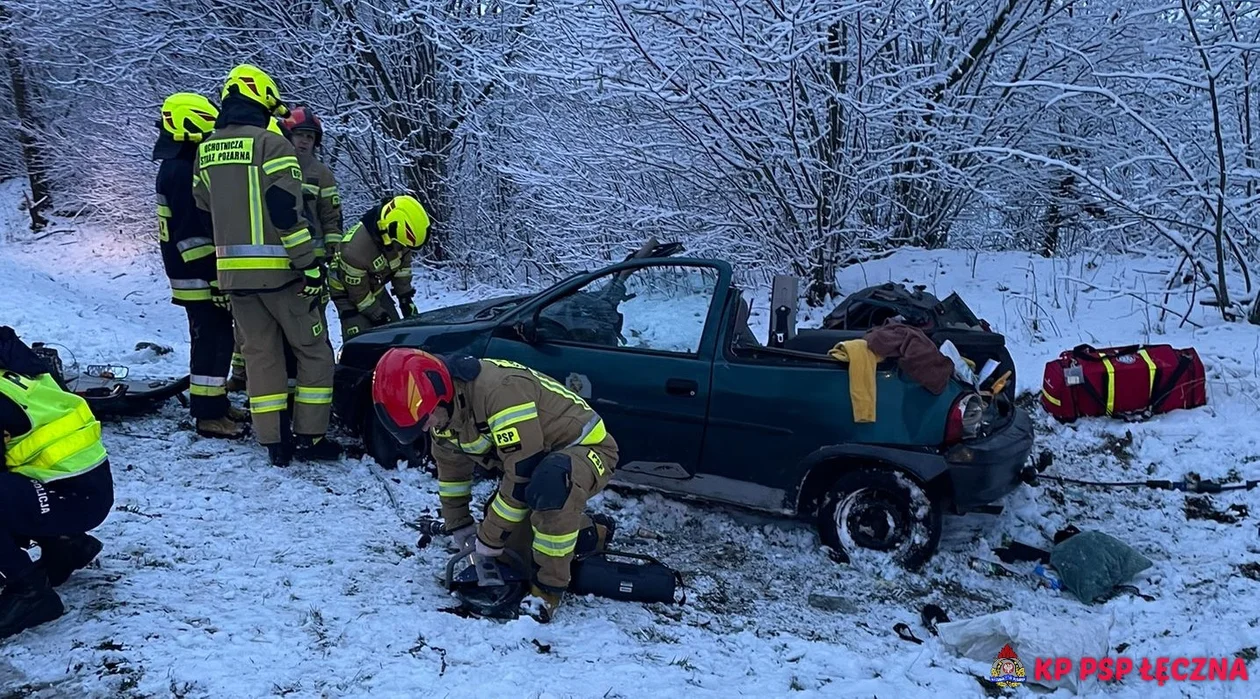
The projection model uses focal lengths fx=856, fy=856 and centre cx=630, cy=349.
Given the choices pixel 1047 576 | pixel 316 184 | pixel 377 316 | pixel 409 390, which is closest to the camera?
pixel 409 390

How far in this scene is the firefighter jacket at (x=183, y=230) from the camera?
508 cm

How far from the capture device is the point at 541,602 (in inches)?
138

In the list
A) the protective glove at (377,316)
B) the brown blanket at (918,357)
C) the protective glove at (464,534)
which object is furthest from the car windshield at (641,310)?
the protective glove at (377,316)

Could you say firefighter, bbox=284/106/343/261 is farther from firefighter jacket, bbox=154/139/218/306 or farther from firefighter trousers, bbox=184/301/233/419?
firefighter trousers, bbox=184/301/233/419

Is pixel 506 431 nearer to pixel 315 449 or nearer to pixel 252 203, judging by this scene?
pixel 315 449

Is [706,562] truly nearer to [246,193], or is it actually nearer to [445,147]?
[246,193]

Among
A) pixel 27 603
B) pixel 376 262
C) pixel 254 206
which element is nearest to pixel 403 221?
pixel 376 262

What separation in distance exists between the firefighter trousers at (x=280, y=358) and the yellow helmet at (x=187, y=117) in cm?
107

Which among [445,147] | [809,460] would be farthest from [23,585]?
[445,147]

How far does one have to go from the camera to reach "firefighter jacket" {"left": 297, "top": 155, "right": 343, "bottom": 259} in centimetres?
547

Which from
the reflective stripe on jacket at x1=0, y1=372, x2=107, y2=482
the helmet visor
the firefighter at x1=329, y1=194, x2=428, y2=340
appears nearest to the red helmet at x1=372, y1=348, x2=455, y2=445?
the helmet visor

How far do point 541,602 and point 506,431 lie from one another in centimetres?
74

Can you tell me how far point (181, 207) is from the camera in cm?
511

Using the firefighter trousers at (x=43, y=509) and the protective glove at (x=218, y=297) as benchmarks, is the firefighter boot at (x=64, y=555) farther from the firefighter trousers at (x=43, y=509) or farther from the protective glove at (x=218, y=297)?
the protective glove at (x=218, y=297)
